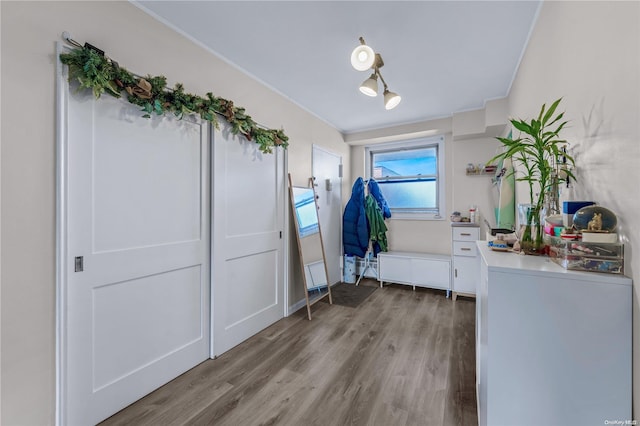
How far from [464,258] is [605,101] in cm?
289

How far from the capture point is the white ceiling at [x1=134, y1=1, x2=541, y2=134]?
1.72m

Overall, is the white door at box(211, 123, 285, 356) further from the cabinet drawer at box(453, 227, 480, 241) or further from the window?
the cabinet drawer at box(453, 227, 480, 241)

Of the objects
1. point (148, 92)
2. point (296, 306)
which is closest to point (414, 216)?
point (296, 306)

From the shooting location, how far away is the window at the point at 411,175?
13.5 feet

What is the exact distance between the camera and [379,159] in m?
4.61

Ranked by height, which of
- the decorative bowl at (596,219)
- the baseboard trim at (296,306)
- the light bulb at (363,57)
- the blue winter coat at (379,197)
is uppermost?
the light bulb at (363,57)

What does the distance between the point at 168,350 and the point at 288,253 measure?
1473 mm

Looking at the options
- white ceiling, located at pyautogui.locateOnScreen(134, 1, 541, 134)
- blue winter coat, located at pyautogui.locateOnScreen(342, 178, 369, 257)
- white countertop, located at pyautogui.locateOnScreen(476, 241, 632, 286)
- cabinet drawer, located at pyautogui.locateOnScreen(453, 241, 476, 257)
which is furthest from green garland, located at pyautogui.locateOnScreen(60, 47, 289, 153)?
cabinet drawer, located at pyautogui.locateOnScreen(453, 241, 476, 257)

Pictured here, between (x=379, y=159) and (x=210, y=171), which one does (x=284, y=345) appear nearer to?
(x=210, y=171)

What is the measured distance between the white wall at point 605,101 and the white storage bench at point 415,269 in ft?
8.55

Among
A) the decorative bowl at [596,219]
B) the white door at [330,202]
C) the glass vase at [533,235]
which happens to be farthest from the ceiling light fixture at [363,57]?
the white door at [330,202]

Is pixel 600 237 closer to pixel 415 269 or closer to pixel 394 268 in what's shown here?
pixel 415 269

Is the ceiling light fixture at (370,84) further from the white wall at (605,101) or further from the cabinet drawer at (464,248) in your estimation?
the cabinet drawer at (464,248)

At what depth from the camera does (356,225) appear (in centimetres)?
421
